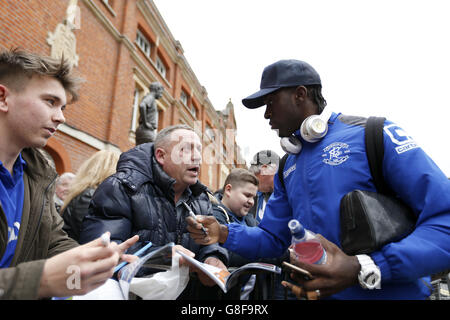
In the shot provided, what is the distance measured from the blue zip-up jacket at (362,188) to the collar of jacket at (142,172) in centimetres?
57

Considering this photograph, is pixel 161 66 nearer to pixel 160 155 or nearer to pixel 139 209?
pixel 160 155

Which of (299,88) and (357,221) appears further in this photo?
(299,88)

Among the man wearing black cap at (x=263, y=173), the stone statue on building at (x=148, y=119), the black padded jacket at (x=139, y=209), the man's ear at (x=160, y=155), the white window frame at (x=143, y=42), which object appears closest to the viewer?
the black padded jacket at (x=139, y=209)

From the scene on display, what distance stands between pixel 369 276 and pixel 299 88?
103cm

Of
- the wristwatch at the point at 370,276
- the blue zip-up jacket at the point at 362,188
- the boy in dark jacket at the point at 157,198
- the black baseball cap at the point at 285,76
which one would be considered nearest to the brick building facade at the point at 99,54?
the boy in dark jacket at the point at 157,198

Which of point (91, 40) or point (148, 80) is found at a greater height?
point (148, 80)

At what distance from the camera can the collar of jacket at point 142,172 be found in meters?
1.92

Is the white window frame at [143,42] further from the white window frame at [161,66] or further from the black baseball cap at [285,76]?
the black baseball cap at [285,76]

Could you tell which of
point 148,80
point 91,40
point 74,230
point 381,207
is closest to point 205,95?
point 148,80

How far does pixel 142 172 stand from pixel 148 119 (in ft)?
15.0

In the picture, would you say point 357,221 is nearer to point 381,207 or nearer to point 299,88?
point 381,207

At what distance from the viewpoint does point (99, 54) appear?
316 inches
